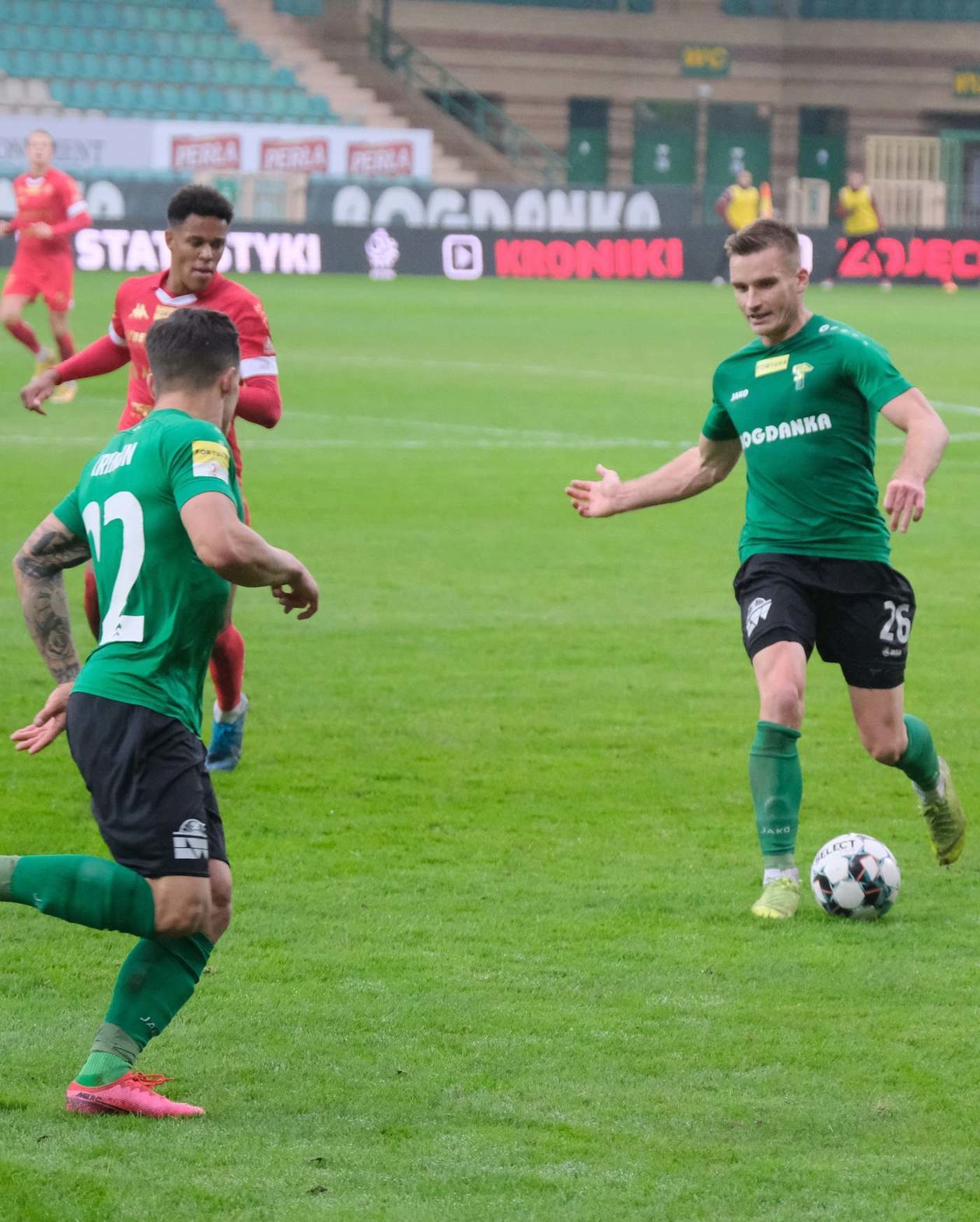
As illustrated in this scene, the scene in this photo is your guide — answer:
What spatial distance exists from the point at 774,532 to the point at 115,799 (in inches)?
103

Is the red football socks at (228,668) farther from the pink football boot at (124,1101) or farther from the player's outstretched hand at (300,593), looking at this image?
the pink football boot at (124,1101)

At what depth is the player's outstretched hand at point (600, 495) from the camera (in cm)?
636

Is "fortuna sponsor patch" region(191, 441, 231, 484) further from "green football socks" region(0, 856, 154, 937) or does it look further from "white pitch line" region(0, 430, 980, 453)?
"white pitch line" region(0, 430, 980, 453)

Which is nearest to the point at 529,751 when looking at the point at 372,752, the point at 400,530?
the point at 372,752

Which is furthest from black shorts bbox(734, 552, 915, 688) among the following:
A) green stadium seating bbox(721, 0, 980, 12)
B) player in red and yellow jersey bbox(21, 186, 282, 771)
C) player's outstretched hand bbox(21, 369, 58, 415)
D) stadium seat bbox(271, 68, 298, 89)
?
green stadium seating bbox(721, 0, 980, 12)

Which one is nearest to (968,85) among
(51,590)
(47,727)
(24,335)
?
(24,335)

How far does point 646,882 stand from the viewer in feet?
20.3

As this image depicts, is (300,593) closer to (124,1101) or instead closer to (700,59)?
(124,1101)

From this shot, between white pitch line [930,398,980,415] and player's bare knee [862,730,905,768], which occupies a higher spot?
player's bare knee [862,730,905,768]

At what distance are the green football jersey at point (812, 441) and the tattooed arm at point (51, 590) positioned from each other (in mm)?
2017

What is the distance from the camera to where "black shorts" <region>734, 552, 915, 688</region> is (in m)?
6.05

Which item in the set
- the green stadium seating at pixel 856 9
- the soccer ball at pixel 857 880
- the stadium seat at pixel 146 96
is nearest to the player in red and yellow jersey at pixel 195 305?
the soccer ball at pixel 857 880

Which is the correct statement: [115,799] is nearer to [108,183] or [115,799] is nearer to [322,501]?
[322,501]

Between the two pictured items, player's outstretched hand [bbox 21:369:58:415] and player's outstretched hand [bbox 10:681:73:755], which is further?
player's outstretched hand [bbox 21:369:58:415]
